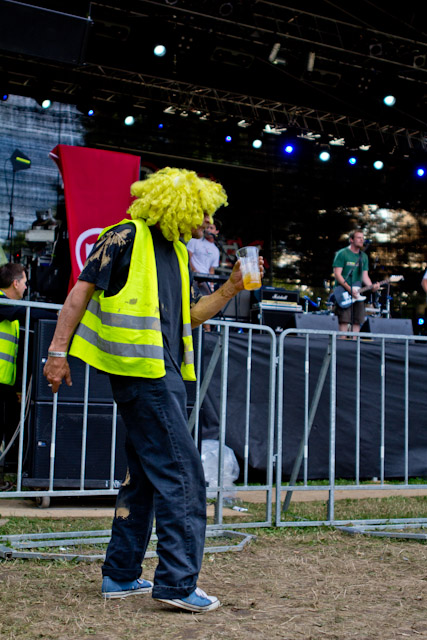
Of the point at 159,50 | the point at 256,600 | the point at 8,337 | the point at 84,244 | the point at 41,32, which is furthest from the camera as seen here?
the point at 159,50

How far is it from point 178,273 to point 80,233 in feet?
17.3

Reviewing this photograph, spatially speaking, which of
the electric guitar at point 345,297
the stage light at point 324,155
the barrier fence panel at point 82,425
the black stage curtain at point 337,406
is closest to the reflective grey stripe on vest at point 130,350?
the barrier fence panel at point 82,425

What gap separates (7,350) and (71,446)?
38.6 inches

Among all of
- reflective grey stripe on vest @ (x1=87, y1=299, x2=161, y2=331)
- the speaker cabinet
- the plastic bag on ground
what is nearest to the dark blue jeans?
reflective grey stripe on vest @ (x1=87, y1=299, x2=161, y2=331)

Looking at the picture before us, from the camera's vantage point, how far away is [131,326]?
3031mm

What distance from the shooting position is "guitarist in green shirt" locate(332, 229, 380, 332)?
11.5 metres

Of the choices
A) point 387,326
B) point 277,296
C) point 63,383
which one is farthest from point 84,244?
point 387,326

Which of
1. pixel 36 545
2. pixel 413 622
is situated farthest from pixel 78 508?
pixel 413 622

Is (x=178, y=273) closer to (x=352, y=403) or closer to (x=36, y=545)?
(x=36, y=545)

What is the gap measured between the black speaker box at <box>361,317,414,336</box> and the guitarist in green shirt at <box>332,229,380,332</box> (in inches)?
38.3

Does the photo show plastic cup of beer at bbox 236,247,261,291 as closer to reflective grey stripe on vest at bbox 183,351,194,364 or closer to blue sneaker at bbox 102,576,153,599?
reflective grey stripe on vest at bbox 183,351,194,364

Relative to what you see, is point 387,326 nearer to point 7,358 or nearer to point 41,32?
point 41,32

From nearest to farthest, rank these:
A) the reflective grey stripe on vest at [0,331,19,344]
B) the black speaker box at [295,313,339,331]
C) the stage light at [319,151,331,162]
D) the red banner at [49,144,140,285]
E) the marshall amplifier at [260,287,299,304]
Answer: the reflective grey stripe on vest at [0,331,19,344] < the red banner at [49,144,140,285] < the black speaker box at [295,313,339,331] < the marshall amplifier at [260,287,299,304] < the stage light at [319,151,331,162]

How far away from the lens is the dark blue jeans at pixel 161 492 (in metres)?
2.99
